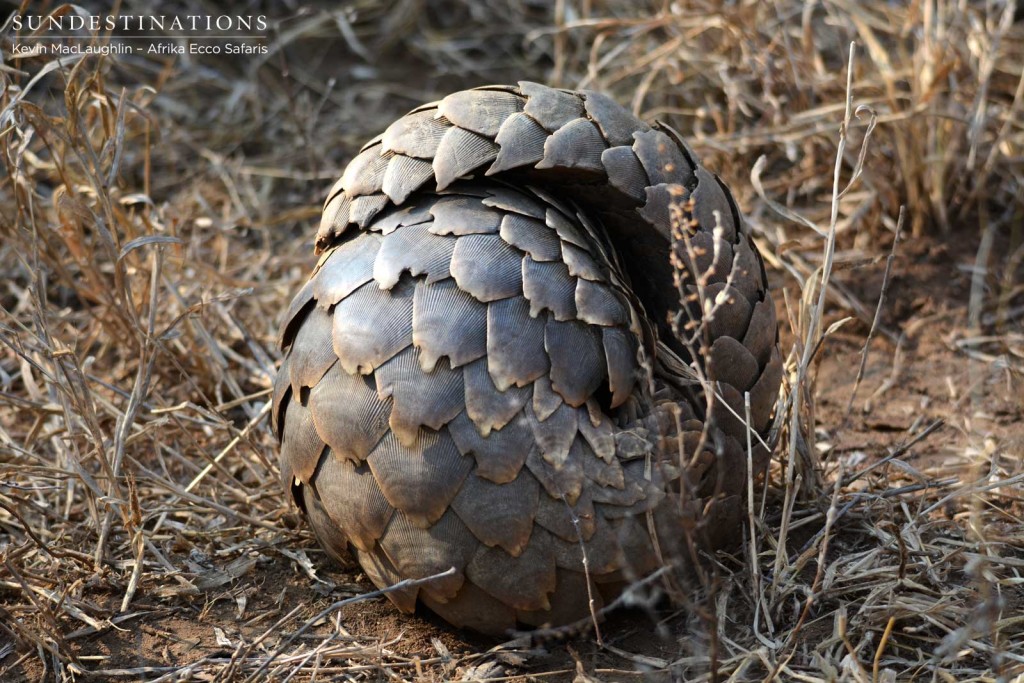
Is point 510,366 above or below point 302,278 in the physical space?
above

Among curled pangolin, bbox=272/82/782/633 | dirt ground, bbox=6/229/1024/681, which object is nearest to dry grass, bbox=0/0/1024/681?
dirt ground, bbox=6/229/1024/681

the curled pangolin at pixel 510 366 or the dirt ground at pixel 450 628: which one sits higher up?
the curled pangolin at pixel 510 366

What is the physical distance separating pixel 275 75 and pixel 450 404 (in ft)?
10.8

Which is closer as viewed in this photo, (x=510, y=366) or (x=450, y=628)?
(x=510, y=366)

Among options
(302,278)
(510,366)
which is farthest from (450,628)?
(302,278)

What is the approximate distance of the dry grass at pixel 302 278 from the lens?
2.21 meters

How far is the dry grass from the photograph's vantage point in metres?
2.21

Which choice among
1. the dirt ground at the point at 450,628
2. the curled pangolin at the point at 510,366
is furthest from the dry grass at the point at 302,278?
the curled pangolin at the point at 510,366

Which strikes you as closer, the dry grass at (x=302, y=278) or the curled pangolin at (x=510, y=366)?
the curled pangolin at (x=510, y=366)

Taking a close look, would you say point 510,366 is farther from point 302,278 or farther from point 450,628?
point 302,278

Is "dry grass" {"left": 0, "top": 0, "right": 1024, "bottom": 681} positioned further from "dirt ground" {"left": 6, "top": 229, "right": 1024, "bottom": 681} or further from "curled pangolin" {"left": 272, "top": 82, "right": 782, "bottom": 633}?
"curled pangolin" {"left": 272, "top": 82, "right": 782, "bottom": 633}

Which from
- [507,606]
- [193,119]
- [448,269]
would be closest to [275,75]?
[193,119]

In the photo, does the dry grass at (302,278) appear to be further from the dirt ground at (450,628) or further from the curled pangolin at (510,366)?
the curled pangolin at (510,366)

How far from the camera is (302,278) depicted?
3.69 m
